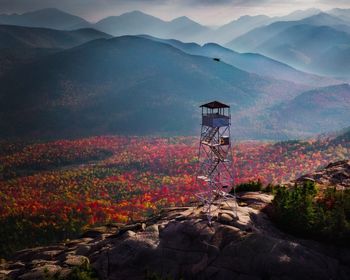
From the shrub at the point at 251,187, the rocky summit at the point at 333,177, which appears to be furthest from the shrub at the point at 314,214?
the rocky summit at the point at 333,177

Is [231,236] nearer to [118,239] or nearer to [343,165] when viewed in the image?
[118,239]

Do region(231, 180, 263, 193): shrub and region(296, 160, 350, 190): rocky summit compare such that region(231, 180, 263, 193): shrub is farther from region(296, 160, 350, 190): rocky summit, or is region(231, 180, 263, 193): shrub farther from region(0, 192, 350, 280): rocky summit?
region(296, 160, 350, 190): rocky summit

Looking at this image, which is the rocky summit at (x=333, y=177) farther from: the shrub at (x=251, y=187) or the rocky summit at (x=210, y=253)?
the rocky summit at (x=210, y=253)

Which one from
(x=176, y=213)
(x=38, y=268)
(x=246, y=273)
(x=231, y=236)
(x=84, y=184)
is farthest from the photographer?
(x=84, y=184)

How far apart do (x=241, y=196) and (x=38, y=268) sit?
28383 millimetres

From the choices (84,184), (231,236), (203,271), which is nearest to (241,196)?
(231,236)

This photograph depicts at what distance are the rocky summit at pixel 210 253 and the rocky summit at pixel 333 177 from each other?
14.9 m

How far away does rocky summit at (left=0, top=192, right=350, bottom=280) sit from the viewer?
4144cm

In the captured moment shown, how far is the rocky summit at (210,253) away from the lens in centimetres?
4144

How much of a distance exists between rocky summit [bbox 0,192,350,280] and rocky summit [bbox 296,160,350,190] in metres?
14.9

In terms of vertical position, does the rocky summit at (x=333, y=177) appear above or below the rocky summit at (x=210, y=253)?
above

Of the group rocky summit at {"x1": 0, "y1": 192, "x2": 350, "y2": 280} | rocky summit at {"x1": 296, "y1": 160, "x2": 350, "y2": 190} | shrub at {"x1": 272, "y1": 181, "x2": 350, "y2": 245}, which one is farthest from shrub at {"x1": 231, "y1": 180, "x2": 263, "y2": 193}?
shrub at {"x1": 272, "y1": 181, "x2": 350, "y2": 245}

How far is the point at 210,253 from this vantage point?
44531mm

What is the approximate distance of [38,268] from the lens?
51656mm
